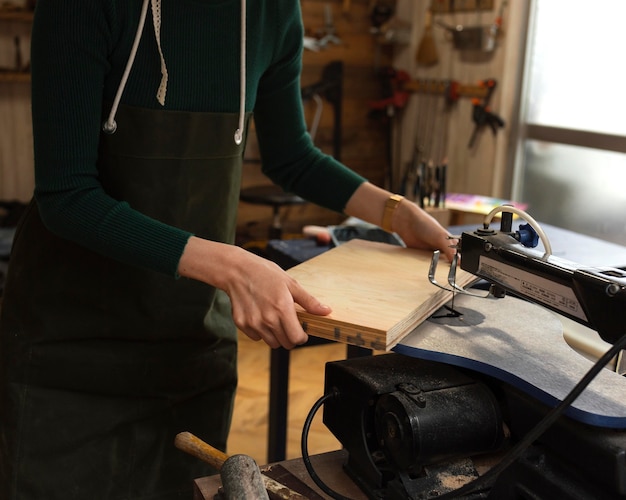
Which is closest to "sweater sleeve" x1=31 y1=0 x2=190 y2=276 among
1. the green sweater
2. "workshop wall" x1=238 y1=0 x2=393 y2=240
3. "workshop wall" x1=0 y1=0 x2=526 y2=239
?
the green sweater

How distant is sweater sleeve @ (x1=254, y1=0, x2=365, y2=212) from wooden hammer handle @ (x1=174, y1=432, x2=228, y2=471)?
559mm

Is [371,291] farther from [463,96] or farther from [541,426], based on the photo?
[463,96]

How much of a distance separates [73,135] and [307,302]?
407 mm

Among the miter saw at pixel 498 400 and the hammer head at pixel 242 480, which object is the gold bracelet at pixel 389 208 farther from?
the hammer head at pixel 242 480

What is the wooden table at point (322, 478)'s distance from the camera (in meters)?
0.90

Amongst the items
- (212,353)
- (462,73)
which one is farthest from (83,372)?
(462,73)

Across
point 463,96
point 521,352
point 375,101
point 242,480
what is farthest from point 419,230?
point 375,101

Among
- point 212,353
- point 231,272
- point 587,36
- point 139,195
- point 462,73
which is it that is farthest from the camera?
point 462,73

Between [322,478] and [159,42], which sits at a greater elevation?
[159,42]

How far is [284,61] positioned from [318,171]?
21 cm

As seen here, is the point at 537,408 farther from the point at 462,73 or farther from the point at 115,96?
the point at 462,73

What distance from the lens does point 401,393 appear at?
0.85 m

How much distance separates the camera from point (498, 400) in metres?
0.92

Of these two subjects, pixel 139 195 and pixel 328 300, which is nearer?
pixel 328 300
